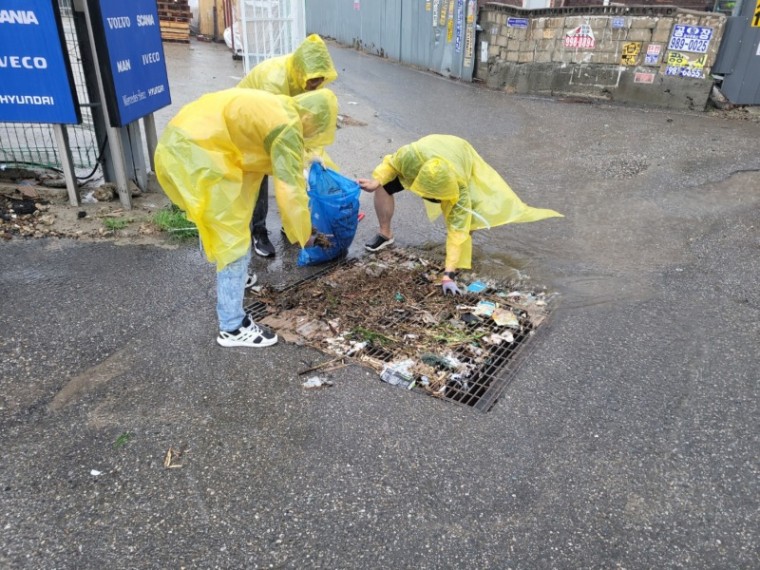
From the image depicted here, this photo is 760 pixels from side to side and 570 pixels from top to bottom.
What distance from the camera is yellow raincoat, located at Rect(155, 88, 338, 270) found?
2674 mm

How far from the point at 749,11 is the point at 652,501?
30.5 feet

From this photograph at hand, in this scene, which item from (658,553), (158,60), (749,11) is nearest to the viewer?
(658,553)

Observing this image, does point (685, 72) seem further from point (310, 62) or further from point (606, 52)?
point (310, 62)

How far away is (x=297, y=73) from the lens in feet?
12.9

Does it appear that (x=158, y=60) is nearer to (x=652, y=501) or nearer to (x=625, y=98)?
(x=652, y=501)

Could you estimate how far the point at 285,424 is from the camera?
8.63 feet

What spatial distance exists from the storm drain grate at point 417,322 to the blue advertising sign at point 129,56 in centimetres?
214

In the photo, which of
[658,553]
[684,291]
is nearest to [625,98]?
[684,291]

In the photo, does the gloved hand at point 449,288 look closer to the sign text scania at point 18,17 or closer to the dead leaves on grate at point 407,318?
the dead leaves on grate at point 407,318

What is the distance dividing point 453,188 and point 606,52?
7.78 meters

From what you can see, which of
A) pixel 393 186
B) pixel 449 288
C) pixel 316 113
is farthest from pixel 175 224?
pixel 449 288

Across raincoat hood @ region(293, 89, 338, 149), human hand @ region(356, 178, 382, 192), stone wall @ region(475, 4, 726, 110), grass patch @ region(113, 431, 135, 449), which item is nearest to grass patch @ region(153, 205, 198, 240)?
human hand @ region(356, 178, 382, 192)

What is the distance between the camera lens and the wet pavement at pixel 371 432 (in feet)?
6.79

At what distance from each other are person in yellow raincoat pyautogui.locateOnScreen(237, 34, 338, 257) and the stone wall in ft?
24.7
